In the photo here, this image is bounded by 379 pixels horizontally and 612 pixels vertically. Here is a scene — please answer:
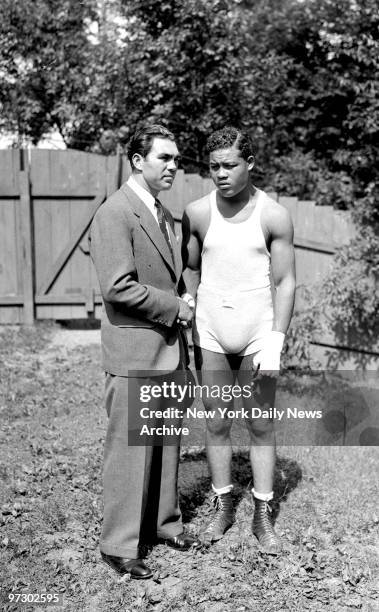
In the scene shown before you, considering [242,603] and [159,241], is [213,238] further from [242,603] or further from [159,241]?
[242,603]

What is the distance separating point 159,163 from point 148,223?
0.88 feet

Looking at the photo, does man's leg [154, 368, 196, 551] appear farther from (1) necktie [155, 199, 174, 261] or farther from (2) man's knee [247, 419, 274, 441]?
(1) necktie [155, 199, 174, 261]

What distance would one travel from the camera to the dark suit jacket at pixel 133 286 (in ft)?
9.21

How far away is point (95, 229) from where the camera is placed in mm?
2869

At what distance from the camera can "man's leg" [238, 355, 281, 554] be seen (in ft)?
10.6

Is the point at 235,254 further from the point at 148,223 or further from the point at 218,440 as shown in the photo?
the point at 218,440

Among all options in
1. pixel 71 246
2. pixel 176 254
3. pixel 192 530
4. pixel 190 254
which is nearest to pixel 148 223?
pixel 176 254

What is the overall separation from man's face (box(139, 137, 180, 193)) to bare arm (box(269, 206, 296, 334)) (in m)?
0.52

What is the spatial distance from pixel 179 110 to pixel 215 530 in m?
7.22

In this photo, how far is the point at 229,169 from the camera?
3.04 meters

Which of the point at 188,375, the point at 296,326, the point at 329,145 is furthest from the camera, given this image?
the point at 329,145

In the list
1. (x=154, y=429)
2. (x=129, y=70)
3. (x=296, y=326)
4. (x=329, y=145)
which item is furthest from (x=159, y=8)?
(x=154, y=429)

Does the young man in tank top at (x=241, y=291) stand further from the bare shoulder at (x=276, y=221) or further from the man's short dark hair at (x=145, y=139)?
the man's short dark hair at (x=145, y=139)

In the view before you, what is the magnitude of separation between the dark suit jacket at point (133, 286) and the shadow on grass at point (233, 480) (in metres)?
1.19
